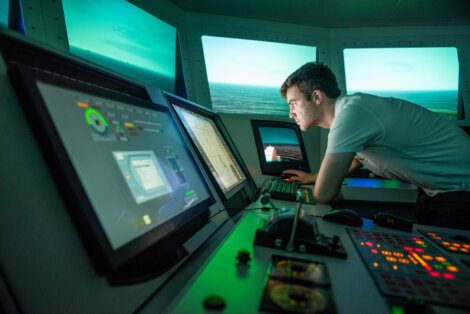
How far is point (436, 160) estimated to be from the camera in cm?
153

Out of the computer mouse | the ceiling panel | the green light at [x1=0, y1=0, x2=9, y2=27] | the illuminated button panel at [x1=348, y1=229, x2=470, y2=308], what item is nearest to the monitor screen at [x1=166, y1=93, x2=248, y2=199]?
the computer mouse

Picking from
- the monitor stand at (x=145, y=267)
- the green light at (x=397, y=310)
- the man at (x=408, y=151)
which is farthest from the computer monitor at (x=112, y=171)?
the man at (x=408, y=151)

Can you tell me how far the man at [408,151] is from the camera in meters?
1.40

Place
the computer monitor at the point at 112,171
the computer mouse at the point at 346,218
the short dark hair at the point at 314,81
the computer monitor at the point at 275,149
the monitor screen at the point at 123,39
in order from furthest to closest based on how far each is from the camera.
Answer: the computer monitor at the point at 275,149 < the short dark hair at the point at 314,81 < the monitor screen at the point at 123,39 < the computer mouse at the point at 346,218 < the computer monitor at the point at 112,171

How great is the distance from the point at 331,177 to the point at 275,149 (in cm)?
70

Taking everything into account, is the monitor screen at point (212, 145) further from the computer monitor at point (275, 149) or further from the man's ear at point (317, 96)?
the man's ear at point (317, 96)

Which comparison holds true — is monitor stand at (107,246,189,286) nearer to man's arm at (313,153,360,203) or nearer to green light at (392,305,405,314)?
green light at (392,305,405,314)

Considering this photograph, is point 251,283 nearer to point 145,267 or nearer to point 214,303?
point 214,303

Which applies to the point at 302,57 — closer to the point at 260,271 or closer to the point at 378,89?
the point at 378,89

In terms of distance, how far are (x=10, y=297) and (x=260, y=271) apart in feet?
1.24

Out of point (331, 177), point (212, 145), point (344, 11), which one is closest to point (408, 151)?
point (331, 177)

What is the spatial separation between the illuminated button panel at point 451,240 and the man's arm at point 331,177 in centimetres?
48

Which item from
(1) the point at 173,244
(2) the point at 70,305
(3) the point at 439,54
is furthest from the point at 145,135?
(3) the point at 439,54

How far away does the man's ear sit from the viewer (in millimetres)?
1784
